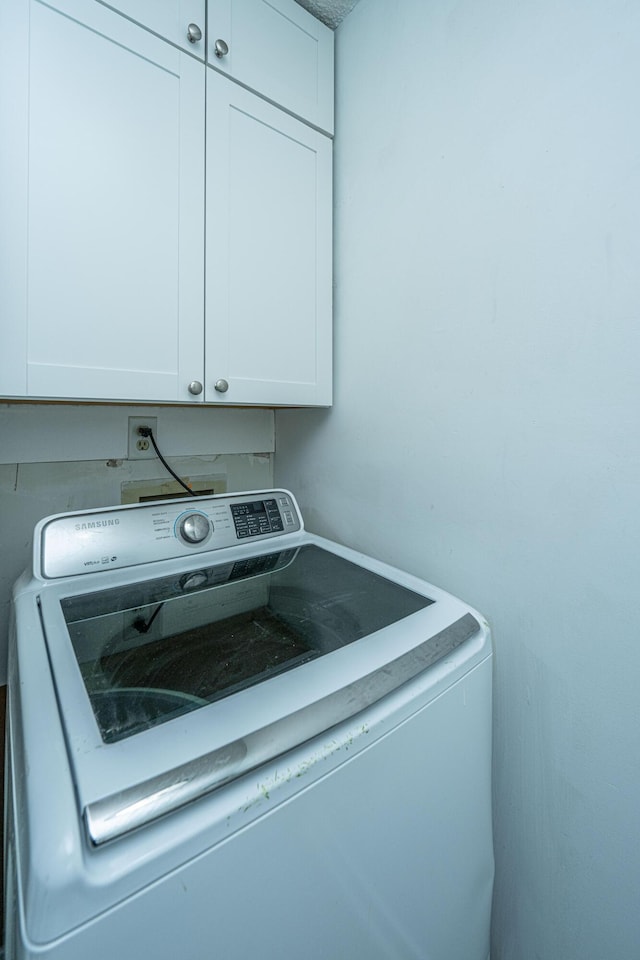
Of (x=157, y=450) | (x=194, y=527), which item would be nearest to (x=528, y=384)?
(x=194, y=527)

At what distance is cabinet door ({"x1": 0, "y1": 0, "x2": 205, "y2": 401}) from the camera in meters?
0.82

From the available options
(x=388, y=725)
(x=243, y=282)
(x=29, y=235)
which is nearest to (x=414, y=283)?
(x=243, y=282)

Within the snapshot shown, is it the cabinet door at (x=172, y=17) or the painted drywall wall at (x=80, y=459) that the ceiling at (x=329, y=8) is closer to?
the cabinet door at (x=172, y=17)

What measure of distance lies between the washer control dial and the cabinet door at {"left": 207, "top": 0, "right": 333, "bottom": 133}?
43.9 inches

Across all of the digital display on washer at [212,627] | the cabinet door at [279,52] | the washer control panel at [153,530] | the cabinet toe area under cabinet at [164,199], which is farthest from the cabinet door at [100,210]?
the digital display on washer at [212,627]

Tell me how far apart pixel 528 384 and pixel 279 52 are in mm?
1141

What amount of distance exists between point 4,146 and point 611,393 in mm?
1211

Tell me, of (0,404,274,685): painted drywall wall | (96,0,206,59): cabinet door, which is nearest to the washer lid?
(0,404,274,685): painted drywall wall

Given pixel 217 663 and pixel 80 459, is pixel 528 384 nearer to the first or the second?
pixel 217 663

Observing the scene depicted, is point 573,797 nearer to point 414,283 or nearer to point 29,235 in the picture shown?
point 414,283

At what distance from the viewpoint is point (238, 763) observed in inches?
19.2

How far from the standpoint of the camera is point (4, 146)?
2.61 feet

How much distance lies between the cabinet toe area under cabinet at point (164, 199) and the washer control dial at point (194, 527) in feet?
1.04

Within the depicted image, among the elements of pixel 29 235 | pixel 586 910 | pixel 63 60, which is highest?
pixel 63 60
